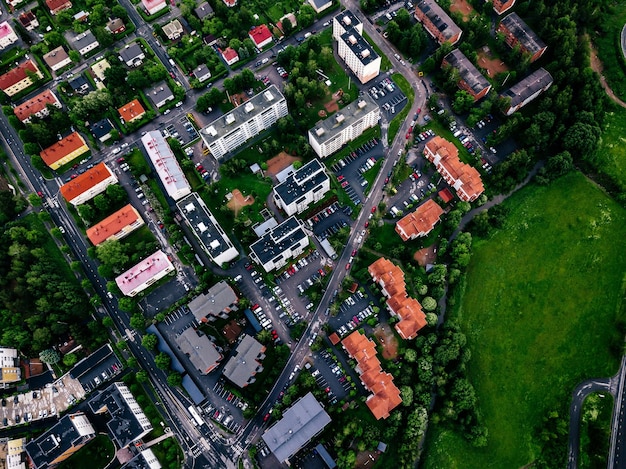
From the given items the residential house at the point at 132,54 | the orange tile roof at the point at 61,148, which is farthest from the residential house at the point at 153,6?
the orange tile roof at the point at 61,148

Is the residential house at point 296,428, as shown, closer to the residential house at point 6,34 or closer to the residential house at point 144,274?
the residential house at point 144,274

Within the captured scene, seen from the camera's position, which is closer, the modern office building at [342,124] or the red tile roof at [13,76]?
the modern office building at [342,124]

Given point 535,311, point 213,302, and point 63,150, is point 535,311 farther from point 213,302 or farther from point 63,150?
point 63,150

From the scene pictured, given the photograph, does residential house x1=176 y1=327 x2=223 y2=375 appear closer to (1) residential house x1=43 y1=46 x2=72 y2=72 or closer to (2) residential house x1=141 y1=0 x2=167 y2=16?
(1) residential house x1=43 y1=46 x2=72 y2=72

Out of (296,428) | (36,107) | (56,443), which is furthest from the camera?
(36,107)

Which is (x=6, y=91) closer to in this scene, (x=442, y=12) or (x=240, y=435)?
(x=240, y=435)

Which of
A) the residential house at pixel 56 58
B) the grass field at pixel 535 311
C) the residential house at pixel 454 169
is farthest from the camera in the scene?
the residential house at pixel 56 58


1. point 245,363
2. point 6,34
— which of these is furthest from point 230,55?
point 245,363
